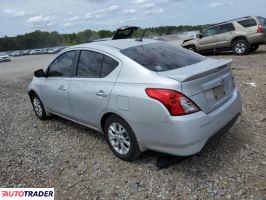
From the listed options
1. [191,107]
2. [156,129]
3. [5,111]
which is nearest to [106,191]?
[156,129]

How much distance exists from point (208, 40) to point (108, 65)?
12.6 metres

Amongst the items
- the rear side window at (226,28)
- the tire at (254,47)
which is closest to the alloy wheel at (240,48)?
the tire at (254,47)

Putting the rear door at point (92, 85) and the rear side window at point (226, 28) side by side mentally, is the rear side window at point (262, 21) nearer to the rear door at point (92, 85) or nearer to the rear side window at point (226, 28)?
the rear side window at point (226, 28)

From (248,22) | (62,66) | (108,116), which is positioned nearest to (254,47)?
(248,22)

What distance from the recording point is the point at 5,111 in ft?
27.4

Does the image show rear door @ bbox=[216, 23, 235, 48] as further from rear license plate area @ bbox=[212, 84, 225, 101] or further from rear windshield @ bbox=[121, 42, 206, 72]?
rear license plate area @ bbox=[212, 84, 225, 101]

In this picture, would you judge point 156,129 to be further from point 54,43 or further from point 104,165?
point 54,43

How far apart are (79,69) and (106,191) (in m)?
2.10

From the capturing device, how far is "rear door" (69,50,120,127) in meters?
4.39

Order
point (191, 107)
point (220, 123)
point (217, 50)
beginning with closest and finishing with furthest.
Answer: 1. point (191, 107)
2. point (220, 123)
3. point (217, 50)

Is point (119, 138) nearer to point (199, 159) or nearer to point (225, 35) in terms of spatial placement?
point (199, 159)

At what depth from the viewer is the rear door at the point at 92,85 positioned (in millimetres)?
4395

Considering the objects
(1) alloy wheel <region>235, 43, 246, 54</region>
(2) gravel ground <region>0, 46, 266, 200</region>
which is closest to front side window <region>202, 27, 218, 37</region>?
A: (1) alloy wheel <region>235, 43, 246, 54</region>

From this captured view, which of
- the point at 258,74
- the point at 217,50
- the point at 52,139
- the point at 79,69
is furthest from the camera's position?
the point at 217,50
